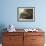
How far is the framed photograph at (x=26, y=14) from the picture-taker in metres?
4.56

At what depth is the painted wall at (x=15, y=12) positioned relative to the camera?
14.9ft

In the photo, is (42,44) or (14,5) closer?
(42,44)

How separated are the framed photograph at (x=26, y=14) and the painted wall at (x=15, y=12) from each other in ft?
0.33

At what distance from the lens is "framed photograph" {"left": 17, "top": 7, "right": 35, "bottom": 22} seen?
180 inches

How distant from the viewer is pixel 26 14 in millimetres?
4598

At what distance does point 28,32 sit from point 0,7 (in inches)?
52.0

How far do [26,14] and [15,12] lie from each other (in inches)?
15.0

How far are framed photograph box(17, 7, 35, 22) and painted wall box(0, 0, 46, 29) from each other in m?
0.10

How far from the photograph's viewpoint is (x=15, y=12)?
456 centimetres

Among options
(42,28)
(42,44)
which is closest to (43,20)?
(42,28)

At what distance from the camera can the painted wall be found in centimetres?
455

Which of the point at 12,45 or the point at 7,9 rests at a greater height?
the point at 7,9

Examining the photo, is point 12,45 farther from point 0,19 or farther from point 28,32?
point 0,19

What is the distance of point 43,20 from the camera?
4.61m
